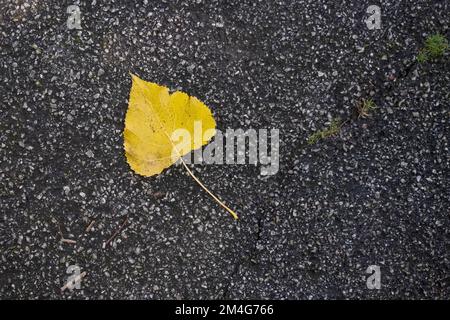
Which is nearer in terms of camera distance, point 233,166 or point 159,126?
point 159,126

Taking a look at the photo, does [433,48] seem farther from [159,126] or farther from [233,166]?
[159,126]

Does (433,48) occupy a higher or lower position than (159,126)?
higher

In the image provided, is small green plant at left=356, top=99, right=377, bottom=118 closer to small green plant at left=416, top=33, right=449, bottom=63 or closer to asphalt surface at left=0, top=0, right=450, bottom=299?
asphalt surface at left=0, top=0, right=450, bottom=299

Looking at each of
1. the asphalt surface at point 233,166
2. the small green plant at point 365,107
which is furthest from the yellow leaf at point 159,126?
the small green plant at point 365,107

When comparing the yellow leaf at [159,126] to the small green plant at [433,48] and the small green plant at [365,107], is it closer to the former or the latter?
the small green plant at [365,107]

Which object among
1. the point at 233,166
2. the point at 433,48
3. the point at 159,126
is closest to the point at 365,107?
the point at 433,48

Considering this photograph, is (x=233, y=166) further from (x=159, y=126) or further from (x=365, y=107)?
(x=365, y=107)

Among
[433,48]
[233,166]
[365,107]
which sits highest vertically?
[433,48]
